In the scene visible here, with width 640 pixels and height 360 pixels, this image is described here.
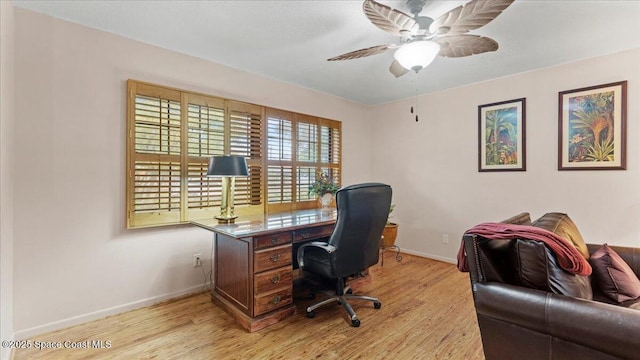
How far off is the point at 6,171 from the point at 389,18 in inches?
102

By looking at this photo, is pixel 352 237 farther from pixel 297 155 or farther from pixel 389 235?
pixel 389 235

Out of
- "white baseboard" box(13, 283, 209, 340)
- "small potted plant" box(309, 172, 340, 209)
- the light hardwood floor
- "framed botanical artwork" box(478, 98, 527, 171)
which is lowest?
the light hardwood floor

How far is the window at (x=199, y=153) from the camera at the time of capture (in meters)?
2.56

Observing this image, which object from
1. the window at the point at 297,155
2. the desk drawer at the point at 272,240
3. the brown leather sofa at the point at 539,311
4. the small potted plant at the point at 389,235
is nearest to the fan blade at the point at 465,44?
the brown leather sofa at the point at 539,311

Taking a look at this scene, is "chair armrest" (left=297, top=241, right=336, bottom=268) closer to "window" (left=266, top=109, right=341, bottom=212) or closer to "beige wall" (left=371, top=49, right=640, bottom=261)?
"window" (left=266, top=109, right=341, bottom=212)

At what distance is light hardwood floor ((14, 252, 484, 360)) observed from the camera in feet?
6.33

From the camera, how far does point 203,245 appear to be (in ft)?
9.91

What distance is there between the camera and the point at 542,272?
1345mm

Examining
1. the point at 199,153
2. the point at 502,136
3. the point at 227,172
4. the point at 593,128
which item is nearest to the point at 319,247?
the point at 227,172

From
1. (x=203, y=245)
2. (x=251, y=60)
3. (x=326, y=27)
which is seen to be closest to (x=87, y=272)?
(x=203, y=245)

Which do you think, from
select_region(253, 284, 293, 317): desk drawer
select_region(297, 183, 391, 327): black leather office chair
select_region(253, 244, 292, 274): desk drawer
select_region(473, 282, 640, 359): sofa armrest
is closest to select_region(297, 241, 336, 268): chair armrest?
select_region(297, 183, 391, 327): black leather office chair

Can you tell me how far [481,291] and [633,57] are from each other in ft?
10.2

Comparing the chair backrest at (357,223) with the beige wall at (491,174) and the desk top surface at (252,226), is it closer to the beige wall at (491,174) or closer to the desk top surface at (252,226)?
the desk top surface at (252,226)

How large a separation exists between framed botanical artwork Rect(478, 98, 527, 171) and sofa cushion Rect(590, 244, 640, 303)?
184cm
